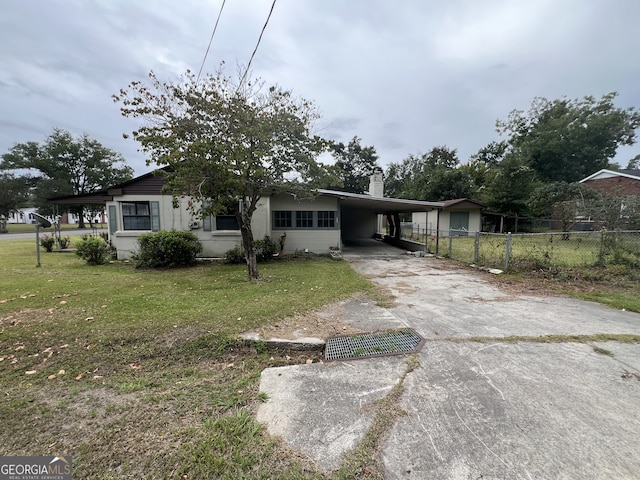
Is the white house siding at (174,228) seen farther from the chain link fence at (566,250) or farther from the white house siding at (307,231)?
the chain link fence at (566,250)

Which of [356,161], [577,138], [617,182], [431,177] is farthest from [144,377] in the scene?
[356,161]

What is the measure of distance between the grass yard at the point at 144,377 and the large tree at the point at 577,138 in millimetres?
27206

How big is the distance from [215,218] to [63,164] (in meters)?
34.9

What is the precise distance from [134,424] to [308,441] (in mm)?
1330

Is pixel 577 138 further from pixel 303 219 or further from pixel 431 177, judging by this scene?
pixel 303 219

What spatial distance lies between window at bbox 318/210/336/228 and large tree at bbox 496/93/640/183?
20400mm

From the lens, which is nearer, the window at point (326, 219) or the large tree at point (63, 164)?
the window at point (326, 219)

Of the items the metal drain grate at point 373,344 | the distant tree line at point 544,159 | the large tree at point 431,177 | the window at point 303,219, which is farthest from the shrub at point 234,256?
the large tree at point 431,177

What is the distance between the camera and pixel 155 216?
10484mm

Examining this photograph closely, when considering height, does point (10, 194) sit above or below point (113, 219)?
above

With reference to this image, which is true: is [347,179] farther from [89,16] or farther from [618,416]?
[618,416]

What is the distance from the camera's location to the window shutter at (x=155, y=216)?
10445 mm

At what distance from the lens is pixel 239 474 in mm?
1621

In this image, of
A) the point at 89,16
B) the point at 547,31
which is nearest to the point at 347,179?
the point at 547,31
